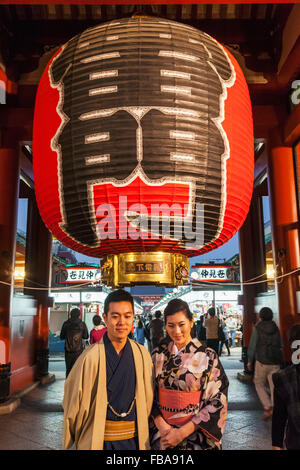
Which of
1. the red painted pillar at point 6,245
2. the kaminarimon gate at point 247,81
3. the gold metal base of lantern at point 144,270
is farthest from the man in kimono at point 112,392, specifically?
the red painted pillar at point 6,245

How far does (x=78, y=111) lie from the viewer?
223cm

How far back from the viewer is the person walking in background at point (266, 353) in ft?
16.1

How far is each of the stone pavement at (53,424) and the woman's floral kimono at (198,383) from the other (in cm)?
226

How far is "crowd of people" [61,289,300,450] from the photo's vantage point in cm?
196

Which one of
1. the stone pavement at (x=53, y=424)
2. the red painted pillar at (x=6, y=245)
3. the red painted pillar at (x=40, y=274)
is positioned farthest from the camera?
the red painted pillar at (x=40, y=274)

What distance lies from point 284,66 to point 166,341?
4.40m

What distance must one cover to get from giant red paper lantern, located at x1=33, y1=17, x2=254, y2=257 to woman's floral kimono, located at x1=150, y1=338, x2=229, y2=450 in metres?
0.70

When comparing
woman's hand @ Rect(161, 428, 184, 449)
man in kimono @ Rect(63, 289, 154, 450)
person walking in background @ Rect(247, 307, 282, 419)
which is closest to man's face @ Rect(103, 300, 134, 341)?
man in kimono @ Rect(63, 289, 154, 450)

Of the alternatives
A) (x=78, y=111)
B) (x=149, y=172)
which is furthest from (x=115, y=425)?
(x=78, y=111)

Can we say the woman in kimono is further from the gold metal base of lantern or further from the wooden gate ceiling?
the wooden gate ceiling

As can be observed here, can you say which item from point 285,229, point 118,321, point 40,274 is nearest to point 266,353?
point 285,229

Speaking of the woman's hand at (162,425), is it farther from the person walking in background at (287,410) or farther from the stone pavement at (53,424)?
the stone pavement at (53,424)

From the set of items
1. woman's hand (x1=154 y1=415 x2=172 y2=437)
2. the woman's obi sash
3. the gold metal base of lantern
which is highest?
the gold metal base of lantern

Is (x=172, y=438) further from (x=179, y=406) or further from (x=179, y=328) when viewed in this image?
(x=179, y=328)
